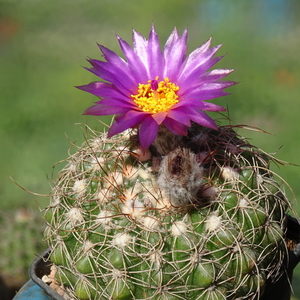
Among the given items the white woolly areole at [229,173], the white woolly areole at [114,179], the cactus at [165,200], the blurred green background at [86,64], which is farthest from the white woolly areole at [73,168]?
the blurred green background at [86,64]

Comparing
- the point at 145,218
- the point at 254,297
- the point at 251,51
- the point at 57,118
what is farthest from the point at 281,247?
the point at 251,51

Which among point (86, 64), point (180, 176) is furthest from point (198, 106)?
point (86, 64)

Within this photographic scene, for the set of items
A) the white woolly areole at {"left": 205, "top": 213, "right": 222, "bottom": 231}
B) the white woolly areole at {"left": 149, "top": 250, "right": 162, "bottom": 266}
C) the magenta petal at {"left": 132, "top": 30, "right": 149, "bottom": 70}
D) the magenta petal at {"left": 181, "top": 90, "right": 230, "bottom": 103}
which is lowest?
the white woolly areole at {"left": 149, "top": 250, "right": 162, "bottom": 266}

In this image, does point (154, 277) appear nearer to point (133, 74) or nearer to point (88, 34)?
point (133, 74)

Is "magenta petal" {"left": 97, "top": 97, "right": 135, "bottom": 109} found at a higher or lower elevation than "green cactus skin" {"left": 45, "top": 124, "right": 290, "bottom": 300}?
higher

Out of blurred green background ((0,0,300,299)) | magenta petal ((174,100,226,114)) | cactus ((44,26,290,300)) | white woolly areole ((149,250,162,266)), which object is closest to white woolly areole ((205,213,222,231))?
cactus ((44,26,290,300))

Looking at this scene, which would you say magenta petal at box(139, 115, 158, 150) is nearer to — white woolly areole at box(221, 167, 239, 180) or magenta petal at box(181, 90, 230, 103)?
magenta petal at box(181, 90, 230, 103)

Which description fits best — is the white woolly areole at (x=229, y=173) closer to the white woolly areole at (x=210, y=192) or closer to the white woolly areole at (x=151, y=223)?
the white woolly areole at (x=210, y=192)

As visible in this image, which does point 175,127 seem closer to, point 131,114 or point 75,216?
point 131,114

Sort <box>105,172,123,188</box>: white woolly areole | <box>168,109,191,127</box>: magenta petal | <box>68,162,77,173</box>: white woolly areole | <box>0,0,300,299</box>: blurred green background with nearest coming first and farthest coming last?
<box>168,109,191,127</box>: magenta petal, <box>105,172,123,188</box>: white woolly areole, <box>68,162,77,173</box>: white woolly areole, <box>0,0,300,299</box>: blurred green background
